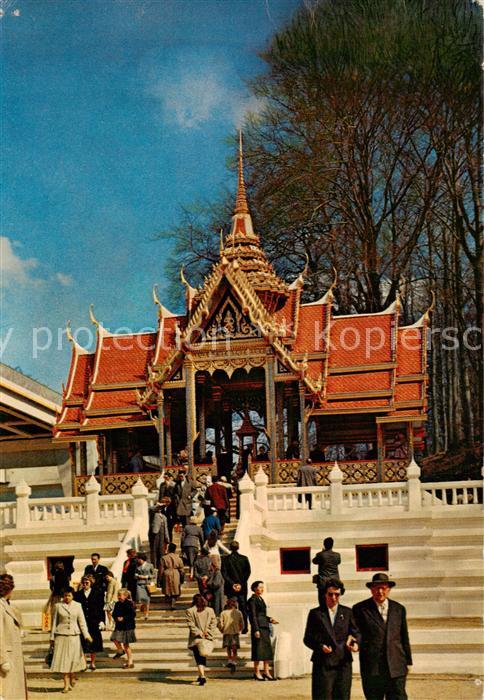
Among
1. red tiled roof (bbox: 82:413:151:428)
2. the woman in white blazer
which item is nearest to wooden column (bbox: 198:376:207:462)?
red tiled roof (bbox: 82:413:151:428)

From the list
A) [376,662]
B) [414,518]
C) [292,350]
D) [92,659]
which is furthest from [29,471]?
[376,662]

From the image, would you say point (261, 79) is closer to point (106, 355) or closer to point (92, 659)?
point (106, 355)

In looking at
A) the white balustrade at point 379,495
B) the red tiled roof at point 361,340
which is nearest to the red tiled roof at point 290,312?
the red tiled roof at point 361,340

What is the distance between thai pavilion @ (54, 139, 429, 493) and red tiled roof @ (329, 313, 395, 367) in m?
0.03

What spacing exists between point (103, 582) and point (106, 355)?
12.5 m

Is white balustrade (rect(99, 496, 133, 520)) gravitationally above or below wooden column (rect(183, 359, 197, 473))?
below

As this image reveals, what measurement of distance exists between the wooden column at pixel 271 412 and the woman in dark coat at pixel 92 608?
8.88m

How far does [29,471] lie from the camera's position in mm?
32125

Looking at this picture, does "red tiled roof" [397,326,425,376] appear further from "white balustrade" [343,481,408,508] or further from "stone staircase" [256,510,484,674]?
Result: "stone staircase" [256,510,484,674]

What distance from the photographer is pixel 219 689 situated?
1631cm

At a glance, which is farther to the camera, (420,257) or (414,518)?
(420,257)

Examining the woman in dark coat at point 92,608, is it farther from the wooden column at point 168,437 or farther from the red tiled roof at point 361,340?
the red tiled roof at point 361,340

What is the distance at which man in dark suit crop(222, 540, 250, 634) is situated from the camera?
60.3ft

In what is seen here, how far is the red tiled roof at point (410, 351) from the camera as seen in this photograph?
94.3 ft
